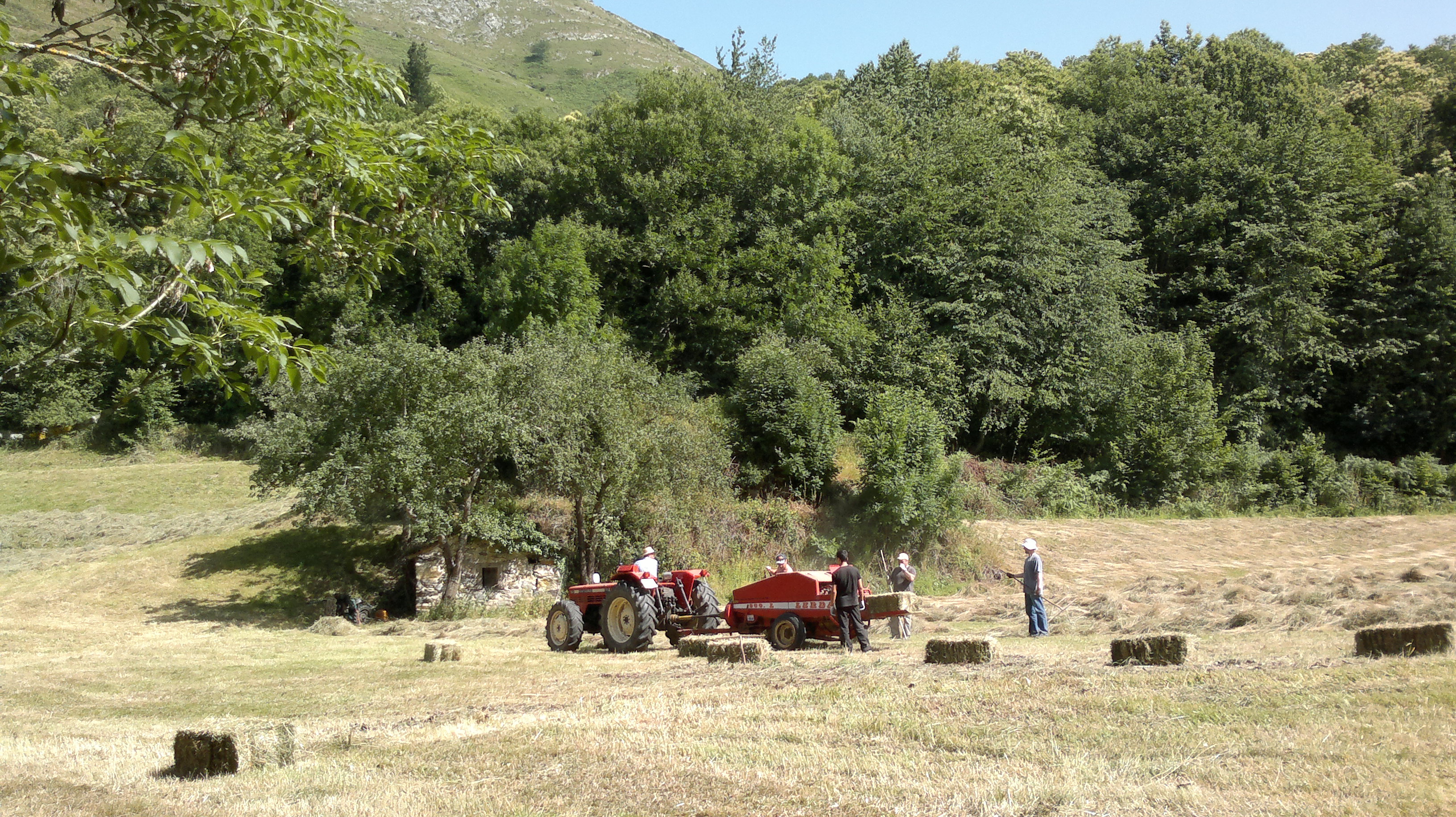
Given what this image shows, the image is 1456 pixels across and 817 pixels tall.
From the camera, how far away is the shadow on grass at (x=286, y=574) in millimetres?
23641

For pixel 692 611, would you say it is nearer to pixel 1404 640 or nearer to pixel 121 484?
pixel 1404 640

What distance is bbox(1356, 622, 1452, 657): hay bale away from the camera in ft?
25.9

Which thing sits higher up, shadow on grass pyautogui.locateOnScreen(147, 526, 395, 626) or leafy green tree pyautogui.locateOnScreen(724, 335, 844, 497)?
leafy green tree pyautogui.locateOnScreen(724, 335, 844, 497)

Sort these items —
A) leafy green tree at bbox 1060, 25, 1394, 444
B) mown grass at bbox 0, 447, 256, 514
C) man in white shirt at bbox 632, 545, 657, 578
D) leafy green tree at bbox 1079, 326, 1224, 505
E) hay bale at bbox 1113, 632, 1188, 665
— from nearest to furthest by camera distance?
1. hay bale at bbox 1113, 632, 1188, 665
2. man in white shirt at bbox 632, 545, 657, 578
3. leafy green tree at bbox 1079, 326, 1224, 505
4. mown grass at bbox 0, 447, 256, 514
5. leafy green tree at bbox 1060, 25, 1394, 444

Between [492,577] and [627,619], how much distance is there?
11.7 meters

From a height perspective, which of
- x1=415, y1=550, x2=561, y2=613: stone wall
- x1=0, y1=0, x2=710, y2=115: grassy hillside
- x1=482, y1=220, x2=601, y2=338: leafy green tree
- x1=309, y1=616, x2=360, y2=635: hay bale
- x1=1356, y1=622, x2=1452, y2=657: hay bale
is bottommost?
x1=309, y1=616, x2=360, y2=635: hay bale

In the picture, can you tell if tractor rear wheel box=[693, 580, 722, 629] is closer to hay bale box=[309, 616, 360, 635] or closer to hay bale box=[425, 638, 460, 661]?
hay bale box=[425, 638, 460, 661]

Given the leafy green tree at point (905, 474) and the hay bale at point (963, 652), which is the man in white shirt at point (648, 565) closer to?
the hay bale at point (963, 652)

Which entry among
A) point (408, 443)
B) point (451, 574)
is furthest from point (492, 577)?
point (408, 443)

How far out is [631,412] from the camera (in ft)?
82.3

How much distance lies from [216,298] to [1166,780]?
18.2ft

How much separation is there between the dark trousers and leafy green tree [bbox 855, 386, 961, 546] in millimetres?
12365

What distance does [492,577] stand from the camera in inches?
963

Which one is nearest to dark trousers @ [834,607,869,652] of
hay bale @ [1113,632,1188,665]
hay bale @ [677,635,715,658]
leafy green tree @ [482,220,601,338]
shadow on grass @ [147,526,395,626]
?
hay bale @ [677,635,715,658]
